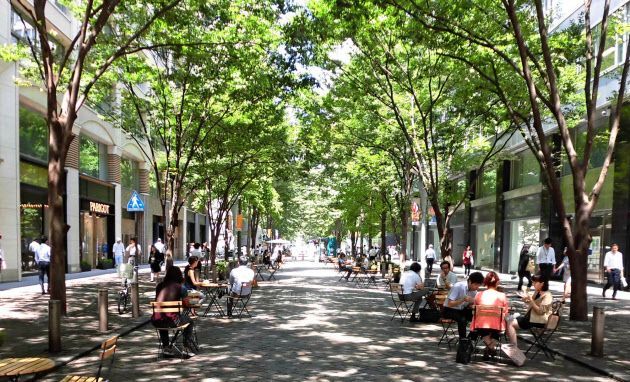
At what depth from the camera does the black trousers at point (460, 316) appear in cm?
912

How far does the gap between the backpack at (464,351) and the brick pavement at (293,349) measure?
11 centimetres

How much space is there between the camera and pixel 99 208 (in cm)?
3195

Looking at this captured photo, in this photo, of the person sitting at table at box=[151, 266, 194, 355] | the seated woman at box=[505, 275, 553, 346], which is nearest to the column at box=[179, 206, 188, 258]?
the person sitting at table at box=[151, 266, 194, 355]

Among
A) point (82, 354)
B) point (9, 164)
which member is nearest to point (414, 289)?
point (82, 354)

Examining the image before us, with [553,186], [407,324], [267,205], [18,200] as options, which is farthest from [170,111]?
[267,205]

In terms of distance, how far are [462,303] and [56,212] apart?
8462 millimetres

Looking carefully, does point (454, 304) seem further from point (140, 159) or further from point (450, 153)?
point (140, 159)

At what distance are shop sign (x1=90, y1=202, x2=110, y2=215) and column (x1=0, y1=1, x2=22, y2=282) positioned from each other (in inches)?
375

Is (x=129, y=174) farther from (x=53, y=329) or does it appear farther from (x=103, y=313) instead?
(x=53, y=329)

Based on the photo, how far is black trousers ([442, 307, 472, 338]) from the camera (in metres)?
9.12

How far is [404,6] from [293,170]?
1401cm

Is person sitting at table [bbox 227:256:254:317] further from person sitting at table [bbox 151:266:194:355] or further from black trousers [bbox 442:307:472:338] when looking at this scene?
black trousers [bbox 442:307:472:338]

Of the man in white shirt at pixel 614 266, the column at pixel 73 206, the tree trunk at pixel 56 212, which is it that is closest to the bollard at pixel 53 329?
the tree trunk at pixel 56 212

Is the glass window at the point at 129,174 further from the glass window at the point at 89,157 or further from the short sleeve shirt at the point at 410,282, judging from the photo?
the short sleeve shirt at the point at 410,282
